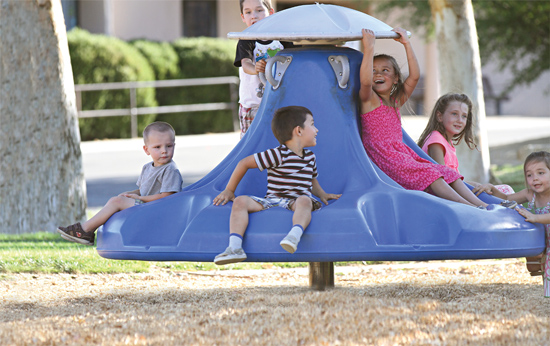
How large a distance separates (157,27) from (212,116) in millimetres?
3798

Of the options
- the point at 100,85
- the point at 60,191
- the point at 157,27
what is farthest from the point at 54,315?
the point at 157,27

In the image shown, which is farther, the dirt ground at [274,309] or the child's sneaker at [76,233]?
the child's sneaker at [76,233]

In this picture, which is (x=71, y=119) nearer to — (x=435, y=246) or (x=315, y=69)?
(x=315, y=69)

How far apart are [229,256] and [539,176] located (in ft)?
6.23

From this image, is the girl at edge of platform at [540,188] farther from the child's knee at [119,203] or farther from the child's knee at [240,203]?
the child's knee at [119,203]

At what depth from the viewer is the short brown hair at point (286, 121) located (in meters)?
4.56

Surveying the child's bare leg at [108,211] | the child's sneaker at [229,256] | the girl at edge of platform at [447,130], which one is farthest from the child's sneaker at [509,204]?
the child's bare leg at [108,211]

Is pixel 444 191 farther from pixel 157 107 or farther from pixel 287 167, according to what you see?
pixel 157 107

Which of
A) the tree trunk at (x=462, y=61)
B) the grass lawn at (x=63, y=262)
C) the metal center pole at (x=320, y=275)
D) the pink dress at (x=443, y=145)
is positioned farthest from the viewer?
the tree trunk at (x=462, y=61)

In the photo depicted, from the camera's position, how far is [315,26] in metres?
4.81

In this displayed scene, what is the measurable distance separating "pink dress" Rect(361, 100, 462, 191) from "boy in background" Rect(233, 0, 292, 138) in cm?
90

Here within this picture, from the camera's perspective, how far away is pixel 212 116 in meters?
19.9

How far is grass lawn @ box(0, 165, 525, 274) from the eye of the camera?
655cm

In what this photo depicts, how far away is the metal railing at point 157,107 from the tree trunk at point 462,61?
878cm
